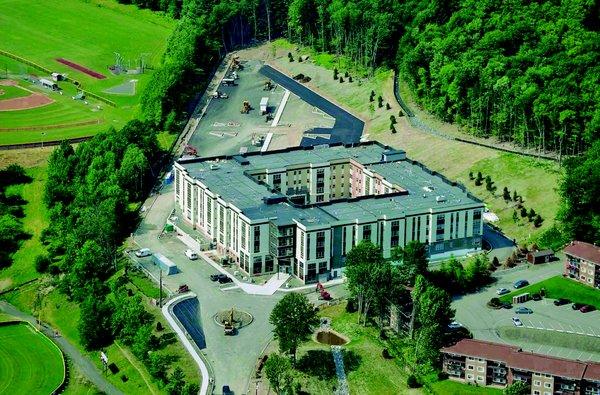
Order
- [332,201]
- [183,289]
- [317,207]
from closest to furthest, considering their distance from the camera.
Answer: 1. [183,289]
2. [317,207]
3. [332,201]

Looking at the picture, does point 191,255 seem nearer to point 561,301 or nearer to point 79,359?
point 79,359

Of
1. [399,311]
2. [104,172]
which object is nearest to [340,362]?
[399,311]

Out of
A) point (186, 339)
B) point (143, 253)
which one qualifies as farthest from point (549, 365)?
point (143, 253)

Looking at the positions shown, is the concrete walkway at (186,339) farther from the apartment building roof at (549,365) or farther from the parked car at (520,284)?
the parked car at (520,284)

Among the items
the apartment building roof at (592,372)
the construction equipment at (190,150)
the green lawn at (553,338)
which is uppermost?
the construction equipment at (190,150)

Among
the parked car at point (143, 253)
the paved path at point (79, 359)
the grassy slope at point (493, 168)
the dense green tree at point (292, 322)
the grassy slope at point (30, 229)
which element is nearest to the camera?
the dense green tree at point (292, 322)

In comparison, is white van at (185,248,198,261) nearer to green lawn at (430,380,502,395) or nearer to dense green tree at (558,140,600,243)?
green lawn at (430,380,502,395)

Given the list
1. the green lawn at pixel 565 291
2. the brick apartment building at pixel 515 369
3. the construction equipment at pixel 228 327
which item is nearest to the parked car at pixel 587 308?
the green lawn at pixel 565 291
